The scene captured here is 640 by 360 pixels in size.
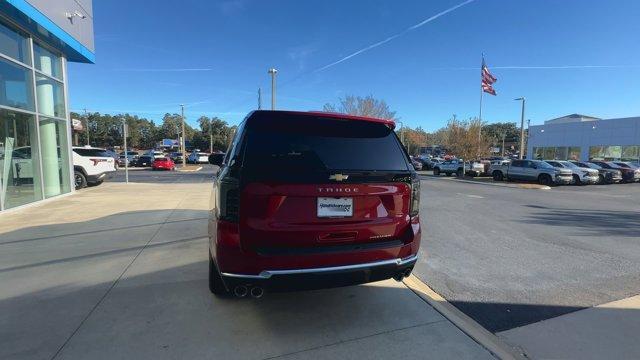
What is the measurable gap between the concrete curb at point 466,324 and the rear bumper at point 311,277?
913 millimetres

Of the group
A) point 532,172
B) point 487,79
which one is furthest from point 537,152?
point 532,172

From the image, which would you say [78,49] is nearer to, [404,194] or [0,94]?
[0,94]

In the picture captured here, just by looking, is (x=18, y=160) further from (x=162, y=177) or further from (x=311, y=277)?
(x=162, y=177)

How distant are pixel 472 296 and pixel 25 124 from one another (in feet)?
38.5

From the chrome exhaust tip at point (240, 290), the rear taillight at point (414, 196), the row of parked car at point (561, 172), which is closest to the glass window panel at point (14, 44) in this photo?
the chrome exhaust tip at point (240, 290)

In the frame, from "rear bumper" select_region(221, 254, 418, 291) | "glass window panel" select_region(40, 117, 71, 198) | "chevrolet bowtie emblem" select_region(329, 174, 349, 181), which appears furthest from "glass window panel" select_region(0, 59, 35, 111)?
"chevrolet bowtie emblem" select_region(329, 174, 349, 181)

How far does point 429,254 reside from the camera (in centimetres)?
589

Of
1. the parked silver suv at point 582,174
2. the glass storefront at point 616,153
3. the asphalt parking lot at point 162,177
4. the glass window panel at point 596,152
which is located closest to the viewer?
the asphalt parking lot at point 162,177

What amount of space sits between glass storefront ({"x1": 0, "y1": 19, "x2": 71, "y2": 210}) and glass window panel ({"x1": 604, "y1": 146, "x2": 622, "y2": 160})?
54428mm

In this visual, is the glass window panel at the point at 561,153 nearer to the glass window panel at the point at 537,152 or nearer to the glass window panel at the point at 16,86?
the glass window panel at the point at 537,152

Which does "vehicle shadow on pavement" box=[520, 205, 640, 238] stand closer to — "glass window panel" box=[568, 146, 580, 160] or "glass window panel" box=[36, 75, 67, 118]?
"glass window panel" box=[36, 75, 67, 118]

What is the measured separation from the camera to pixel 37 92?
35.8ft

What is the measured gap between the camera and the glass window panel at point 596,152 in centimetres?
4616

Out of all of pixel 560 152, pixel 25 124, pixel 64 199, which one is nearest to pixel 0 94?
pixel 25 124
